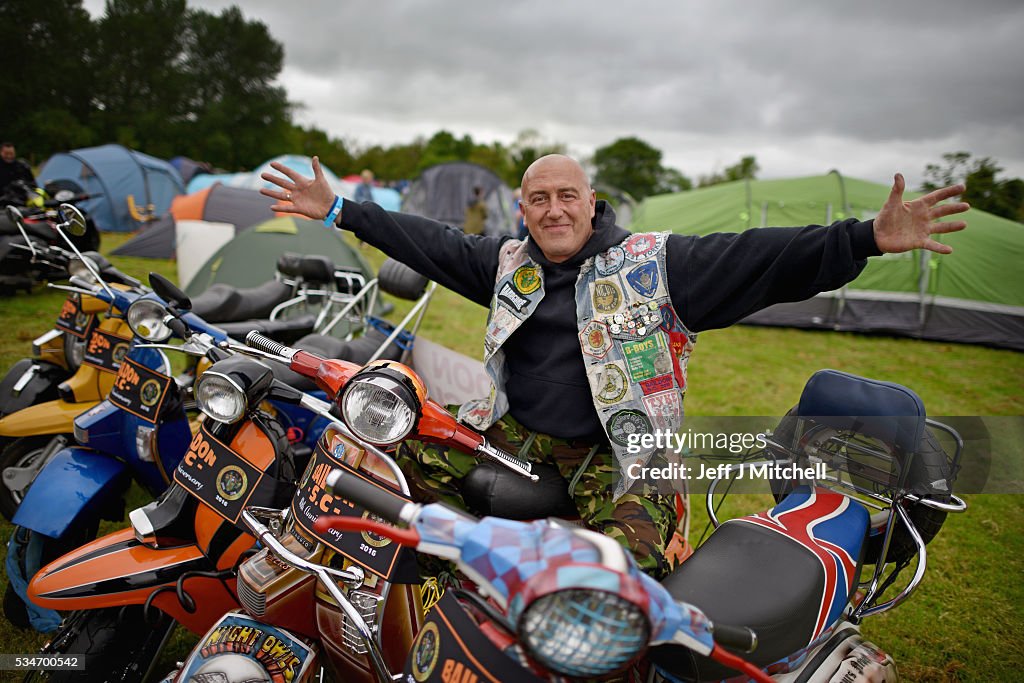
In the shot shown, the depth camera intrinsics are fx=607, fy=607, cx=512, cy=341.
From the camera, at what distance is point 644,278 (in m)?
2.06

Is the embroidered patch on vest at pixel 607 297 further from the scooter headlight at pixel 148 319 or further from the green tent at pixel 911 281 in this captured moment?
the green tent at pixel 911 281

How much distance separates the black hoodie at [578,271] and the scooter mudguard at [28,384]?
2415mm

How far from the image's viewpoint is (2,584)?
104 inches

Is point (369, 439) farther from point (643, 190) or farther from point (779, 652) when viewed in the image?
point (643, 190)

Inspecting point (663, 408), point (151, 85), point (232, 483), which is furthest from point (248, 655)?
point (151, 85)

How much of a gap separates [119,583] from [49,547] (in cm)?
80

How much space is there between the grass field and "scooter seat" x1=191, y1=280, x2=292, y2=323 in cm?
118

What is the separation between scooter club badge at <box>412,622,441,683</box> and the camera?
124cm

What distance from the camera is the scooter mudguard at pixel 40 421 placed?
9.23 ft

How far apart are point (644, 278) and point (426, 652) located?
1333 millimetres

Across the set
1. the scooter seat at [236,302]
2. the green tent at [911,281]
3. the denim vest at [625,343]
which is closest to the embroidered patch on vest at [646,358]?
the denim vest at [625,343]

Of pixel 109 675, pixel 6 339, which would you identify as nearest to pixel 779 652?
pixel 109 675

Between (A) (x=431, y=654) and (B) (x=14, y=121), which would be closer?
(A) (x=431, y=654)

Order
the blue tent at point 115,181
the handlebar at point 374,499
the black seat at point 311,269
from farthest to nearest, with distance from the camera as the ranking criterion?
the blue tent at point 115,181 < the black seat at point 311,269 < the handlebar at point 374,499
